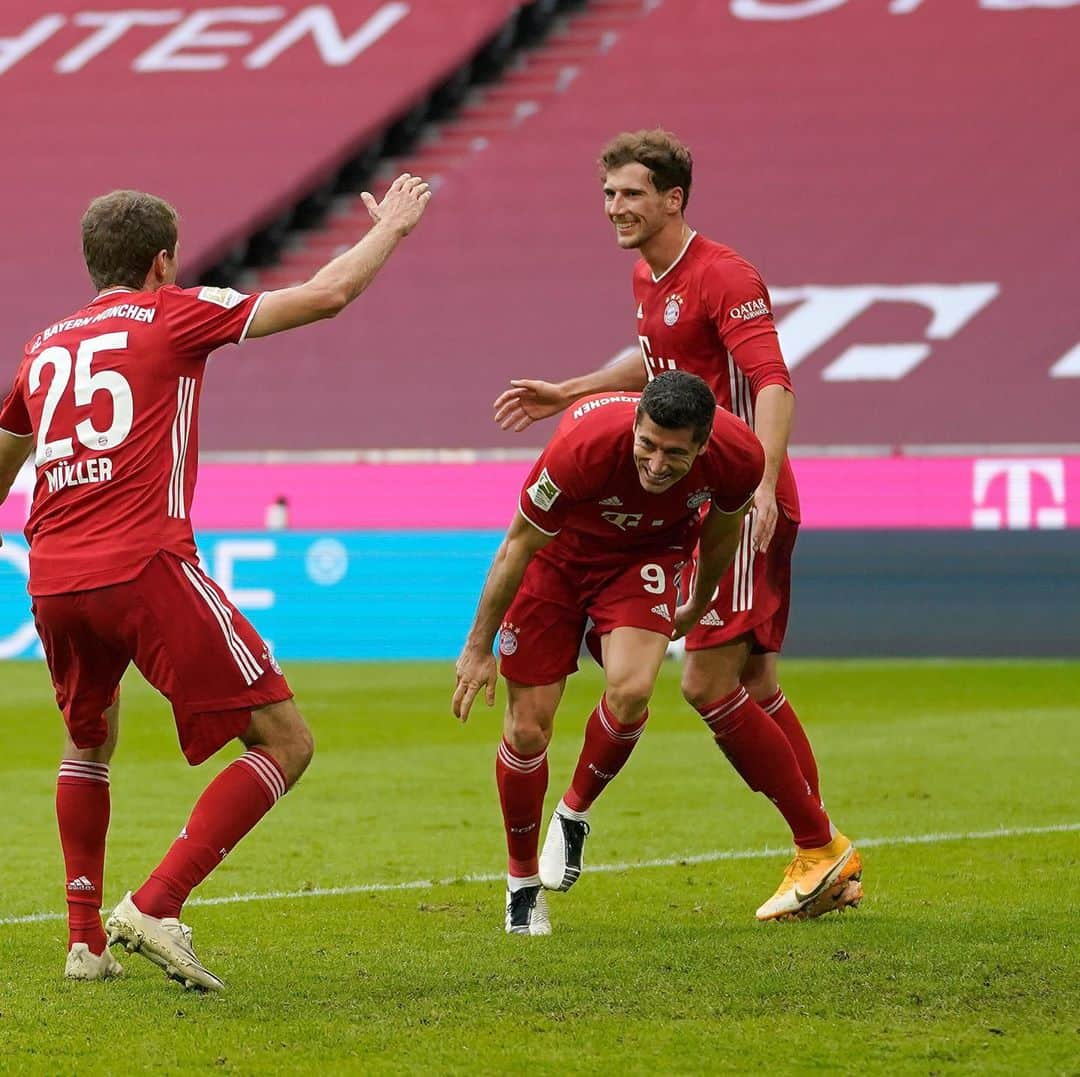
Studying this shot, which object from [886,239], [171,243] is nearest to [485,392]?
[886,239]

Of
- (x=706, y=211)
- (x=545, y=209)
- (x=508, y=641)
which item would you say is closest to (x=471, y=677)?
(x=508, y=641)

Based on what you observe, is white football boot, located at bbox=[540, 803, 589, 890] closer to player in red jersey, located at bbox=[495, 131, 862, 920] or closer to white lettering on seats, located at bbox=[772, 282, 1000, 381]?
player in red jersey, located at bbox=[495, 131, 862, 920]

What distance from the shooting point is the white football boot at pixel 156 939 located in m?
4.38

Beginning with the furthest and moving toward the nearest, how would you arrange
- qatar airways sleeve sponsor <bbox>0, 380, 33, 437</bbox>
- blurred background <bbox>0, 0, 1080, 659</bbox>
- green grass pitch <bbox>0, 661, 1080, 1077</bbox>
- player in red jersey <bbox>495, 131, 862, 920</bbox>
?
blurred background <bbox>0, 0, 1080, 659</bbox> < player in red jersey <bbox>495, 131, 862, 920</bbox> < qatar airways sleeve sponsor <bbox>0, 380, 33, 437</bbox> < green grass pitch <bbox>0, 661, 1080, 1077</bbox>

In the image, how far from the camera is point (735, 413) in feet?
19.6

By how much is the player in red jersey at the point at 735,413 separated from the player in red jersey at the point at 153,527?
4.45 feet

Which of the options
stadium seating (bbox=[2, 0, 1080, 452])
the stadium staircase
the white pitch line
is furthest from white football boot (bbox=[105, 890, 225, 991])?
the stadium staircase

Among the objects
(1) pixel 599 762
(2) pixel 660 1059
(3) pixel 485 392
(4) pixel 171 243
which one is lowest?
(3) pixel 485 392

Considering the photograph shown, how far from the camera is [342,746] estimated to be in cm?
1033

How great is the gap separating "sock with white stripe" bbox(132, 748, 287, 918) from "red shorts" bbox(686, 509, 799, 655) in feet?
5.15

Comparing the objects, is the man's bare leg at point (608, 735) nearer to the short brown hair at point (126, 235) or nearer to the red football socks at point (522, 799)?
the red football socks at point (522, 799)

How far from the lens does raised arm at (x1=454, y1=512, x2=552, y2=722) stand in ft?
17.0

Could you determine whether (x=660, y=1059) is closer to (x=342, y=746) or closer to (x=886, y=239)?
(x=342, y=746)

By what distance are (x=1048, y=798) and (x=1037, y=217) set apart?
13.6 meters
